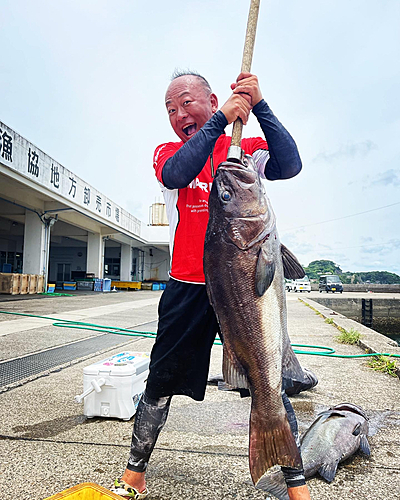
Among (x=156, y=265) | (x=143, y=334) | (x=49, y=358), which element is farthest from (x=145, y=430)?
(x=156, y=265)

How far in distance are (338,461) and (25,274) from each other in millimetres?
18033

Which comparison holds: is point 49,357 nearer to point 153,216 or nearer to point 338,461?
point 338,461

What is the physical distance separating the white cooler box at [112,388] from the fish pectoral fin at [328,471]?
4.70ft

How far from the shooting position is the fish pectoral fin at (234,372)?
5.53 feet

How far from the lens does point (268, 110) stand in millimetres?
1910

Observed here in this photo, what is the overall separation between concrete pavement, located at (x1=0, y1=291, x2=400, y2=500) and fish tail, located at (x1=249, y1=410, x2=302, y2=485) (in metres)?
0.58

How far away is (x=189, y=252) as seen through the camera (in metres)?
2.04

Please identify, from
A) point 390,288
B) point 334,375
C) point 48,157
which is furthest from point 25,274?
point 390,288

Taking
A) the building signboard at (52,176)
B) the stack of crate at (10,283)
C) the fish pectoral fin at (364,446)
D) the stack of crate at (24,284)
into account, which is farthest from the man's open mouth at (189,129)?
the stack of crate at (24,284)

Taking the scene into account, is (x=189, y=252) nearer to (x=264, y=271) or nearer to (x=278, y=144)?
(x=264, y=271)

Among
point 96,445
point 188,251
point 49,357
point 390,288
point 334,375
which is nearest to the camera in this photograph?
point 188,251

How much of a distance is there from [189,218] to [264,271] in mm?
589

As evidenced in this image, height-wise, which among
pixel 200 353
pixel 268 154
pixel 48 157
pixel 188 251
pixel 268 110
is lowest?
pixel 200 353

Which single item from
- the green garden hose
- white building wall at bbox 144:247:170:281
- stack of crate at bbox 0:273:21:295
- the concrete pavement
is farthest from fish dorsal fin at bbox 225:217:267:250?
white building wall at bbox 144:247:170:281
